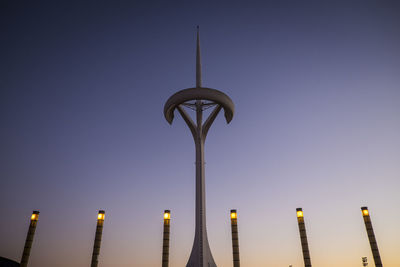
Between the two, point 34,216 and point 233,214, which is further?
point 233,214

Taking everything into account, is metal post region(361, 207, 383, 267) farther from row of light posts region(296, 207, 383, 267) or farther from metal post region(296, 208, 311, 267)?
metal post region(296, 208, 311, 267)

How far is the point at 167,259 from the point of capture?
1196 inches

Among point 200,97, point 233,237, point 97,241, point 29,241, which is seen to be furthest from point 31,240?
point 200,97

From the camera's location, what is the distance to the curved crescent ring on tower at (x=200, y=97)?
32469 millimetres

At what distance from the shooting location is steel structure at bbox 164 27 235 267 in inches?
1119

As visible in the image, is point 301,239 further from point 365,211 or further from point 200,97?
point 200,97

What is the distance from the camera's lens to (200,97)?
32406mm

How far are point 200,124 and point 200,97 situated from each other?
129 inches

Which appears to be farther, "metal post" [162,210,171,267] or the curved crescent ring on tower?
the curved crescent ring on tower

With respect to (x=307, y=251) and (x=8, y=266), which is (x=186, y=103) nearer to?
(x=307, y=251)

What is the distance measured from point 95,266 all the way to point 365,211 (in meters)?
27.8

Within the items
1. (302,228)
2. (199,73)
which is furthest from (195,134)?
(302,228)

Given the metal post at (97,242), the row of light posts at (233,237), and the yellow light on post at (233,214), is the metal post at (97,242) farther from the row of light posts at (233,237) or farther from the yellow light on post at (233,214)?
the yellow light on post at (233,214)

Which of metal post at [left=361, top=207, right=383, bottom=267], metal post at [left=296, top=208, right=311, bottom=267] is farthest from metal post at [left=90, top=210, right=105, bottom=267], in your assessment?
metal post at [left=361, top=207, right=383, bottom=267]
